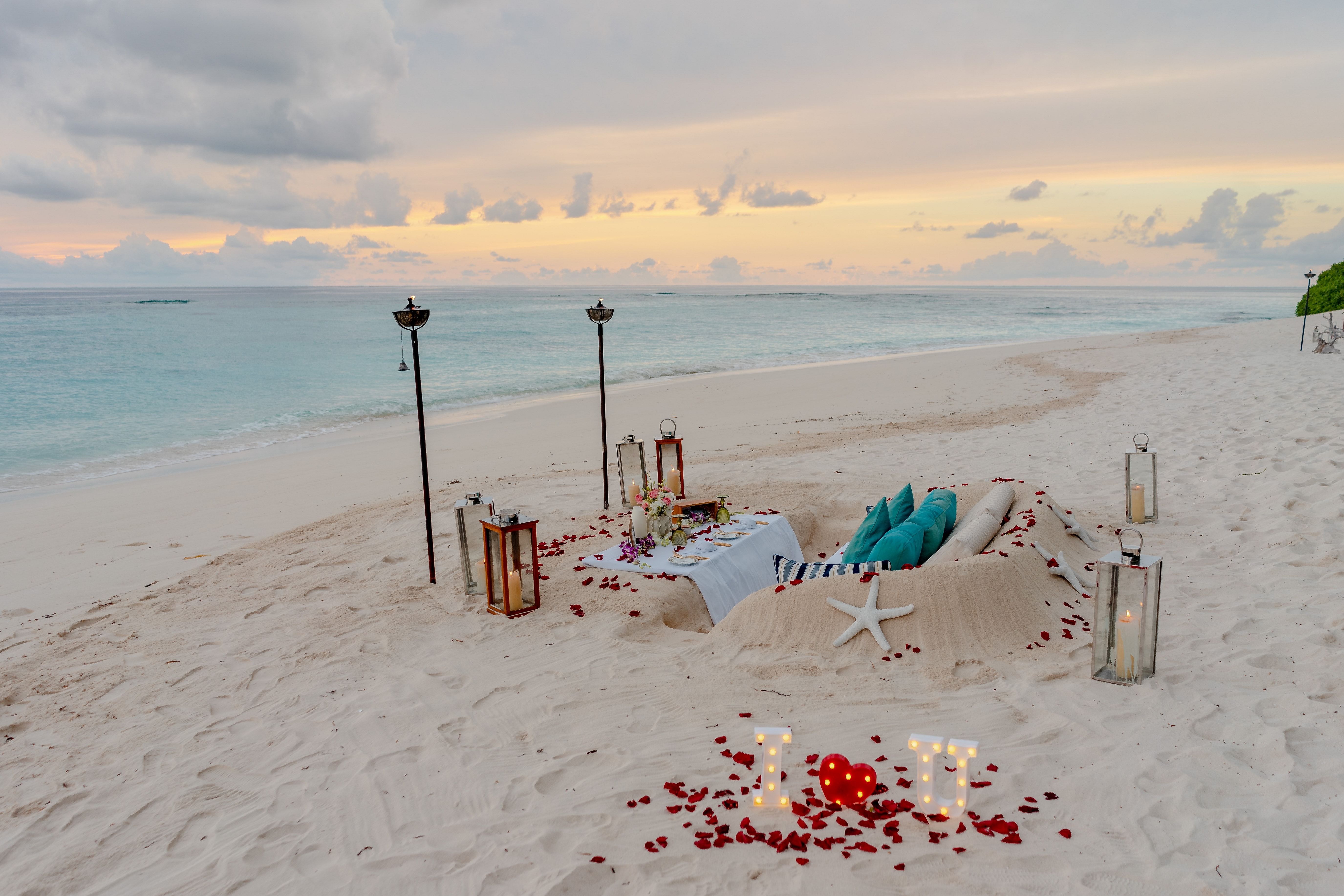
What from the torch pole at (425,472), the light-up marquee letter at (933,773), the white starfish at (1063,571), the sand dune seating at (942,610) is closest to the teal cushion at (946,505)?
the sand dune seating at (942,610)

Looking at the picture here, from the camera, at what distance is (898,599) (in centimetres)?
512

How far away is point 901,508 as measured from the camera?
6270 mm

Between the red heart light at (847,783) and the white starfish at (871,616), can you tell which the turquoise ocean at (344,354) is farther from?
the red heart light at (847,783)

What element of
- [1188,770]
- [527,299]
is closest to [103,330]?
[1188,770]

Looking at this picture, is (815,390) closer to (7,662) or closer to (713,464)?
(713,464)

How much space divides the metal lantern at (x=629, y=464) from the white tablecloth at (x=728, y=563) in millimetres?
1061

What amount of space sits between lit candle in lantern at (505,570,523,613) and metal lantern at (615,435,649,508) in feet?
7.48

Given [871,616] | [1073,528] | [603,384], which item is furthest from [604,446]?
[1073,528]

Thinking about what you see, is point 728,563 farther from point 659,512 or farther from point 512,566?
point 512,566

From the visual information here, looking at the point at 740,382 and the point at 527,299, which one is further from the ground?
the point at 527,299

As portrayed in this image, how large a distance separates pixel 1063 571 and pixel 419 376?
5107 mm

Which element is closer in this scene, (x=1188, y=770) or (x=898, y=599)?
(x=1188, y=770)

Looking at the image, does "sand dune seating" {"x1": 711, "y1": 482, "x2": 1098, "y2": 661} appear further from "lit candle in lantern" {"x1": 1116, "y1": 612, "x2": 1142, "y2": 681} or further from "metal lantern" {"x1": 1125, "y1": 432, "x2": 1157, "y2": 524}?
"metal lantern" {"x1": 1125, "y1": 432, "x2": 1157, "y2": 524}

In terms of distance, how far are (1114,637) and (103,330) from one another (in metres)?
65.5
